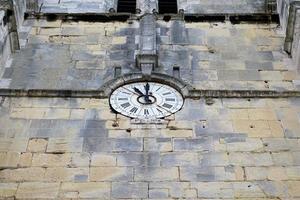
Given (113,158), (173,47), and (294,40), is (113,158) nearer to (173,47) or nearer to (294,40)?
(173,47)

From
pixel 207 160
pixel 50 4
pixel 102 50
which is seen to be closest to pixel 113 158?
pixel 207 160

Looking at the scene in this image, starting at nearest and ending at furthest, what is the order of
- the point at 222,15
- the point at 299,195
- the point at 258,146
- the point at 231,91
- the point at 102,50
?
1. the point at 299,195
2. the point at 258,146
3. the point at 231,91
4. the point at 102,50
5. the point at 222,15

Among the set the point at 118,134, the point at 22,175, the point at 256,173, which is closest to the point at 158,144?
the point at 118,134

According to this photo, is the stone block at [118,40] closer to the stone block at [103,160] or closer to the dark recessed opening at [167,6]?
the dark recessed opening at [167,6]

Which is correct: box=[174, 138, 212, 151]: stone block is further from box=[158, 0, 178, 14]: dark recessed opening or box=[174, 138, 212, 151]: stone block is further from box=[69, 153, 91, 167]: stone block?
box=[158, 0, 178, 14]: dark recessed opening

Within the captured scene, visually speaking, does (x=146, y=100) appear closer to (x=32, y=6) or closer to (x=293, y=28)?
(x=293, y=28)

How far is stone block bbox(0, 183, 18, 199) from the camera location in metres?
11.5

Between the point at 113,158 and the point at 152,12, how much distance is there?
17.4 ft

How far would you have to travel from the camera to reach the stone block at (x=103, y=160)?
12.1 meters

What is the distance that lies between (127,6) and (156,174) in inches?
257

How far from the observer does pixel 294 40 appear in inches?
582

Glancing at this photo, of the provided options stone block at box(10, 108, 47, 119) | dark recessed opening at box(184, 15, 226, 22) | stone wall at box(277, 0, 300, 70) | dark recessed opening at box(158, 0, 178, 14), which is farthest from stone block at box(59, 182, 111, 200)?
dark recessed opening at box(158, 0, 178, 14)

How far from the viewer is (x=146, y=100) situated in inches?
538

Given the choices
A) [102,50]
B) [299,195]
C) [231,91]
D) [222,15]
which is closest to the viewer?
[299,195]
